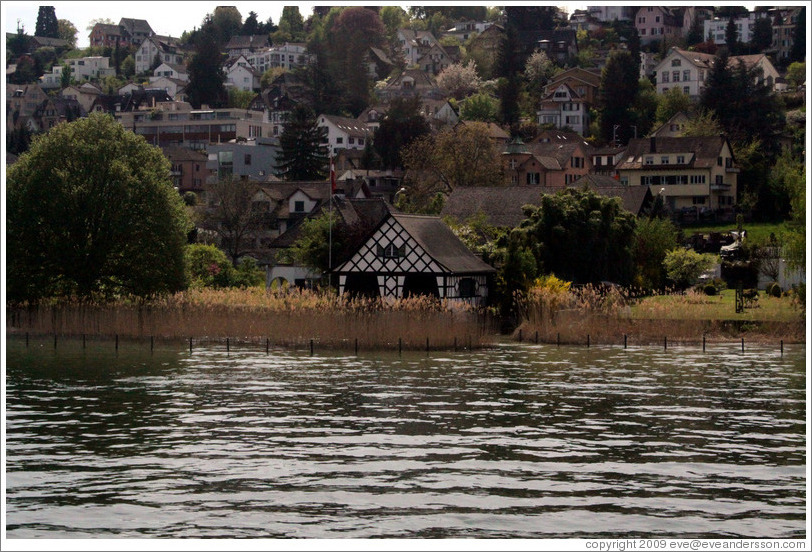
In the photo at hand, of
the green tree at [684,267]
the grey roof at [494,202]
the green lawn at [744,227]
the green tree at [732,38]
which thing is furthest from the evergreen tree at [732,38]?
A: the green tree at [684,267]

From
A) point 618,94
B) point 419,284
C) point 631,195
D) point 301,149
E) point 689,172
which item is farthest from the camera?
point 618,94

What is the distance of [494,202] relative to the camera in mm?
97562

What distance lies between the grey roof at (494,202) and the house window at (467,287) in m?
25.8

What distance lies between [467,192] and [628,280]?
24.5 meters

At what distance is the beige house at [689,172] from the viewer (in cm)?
12131

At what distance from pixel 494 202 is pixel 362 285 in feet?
101

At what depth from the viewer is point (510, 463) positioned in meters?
28.2

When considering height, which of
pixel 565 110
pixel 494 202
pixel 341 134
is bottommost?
pixel 494 202

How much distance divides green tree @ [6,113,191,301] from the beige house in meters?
67.2

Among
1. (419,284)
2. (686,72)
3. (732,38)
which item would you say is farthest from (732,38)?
(419,284)

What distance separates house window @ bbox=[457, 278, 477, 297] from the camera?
6719cm

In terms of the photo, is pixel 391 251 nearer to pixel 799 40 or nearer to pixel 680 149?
pixel 680 149

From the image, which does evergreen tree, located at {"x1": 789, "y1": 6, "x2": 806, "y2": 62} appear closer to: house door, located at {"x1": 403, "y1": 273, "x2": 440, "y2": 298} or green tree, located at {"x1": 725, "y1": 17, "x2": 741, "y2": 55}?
green tree, located at {"x1": 725, "y1": 17, "x2": 741, "y2": 55}

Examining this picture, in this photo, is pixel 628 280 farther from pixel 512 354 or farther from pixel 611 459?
pixel 611 459
